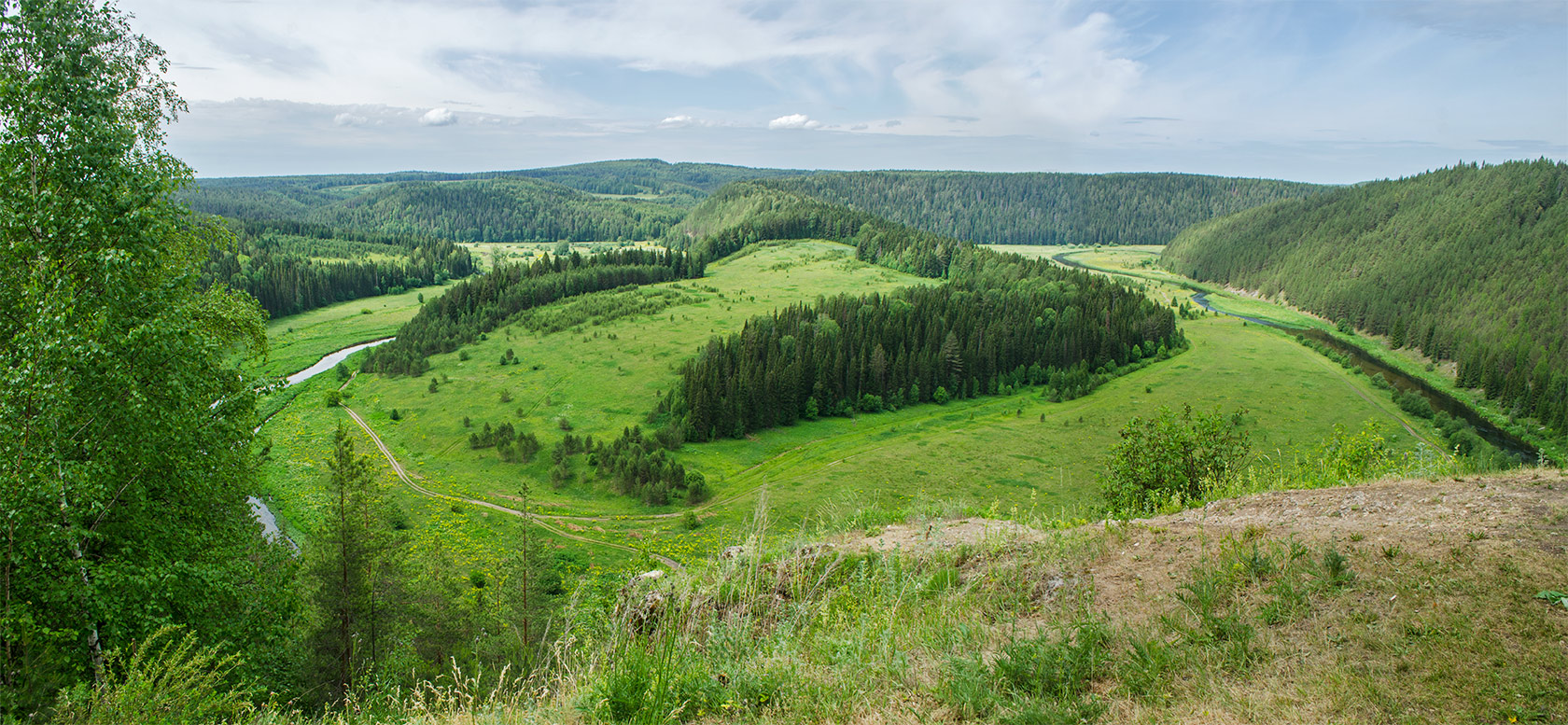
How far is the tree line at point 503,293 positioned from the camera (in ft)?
336

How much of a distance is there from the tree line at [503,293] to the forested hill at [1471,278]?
143 m

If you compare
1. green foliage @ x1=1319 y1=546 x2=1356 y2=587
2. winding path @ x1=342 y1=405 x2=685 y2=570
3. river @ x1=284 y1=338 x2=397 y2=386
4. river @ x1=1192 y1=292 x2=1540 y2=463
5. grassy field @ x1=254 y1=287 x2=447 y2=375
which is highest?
green foliage @ x1=1319 y1=546 x2=1356 y2=587

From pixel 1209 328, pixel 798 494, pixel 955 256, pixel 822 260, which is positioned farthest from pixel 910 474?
pixel 822 260

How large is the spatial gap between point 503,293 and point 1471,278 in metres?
194

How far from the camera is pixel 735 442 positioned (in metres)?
78.1

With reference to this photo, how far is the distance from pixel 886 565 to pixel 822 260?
7070 inches

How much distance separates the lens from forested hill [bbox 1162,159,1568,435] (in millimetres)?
101438

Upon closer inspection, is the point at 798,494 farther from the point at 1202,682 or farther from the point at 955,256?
the point at 955,256

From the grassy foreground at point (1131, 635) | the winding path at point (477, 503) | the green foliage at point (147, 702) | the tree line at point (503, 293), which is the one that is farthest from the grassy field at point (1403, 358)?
the tree line at point (503, 293)

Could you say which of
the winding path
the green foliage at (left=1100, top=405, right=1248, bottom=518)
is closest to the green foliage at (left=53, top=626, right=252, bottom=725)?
the green foliage at (left=1100, top=405, right=1248, bottom=518)

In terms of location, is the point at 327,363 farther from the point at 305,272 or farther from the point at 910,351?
the point at 910,351

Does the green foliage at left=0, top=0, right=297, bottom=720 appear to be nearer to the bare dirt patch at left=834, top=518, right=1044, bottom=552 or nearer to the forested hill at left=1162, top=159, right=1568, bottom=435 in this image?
the bare dirt patch at left=834, top=518, right=1044, bottom=552

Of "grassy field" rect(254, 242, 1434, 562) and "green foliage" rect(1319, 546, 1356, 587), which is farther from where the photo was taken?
"grassy field" rect(254, 242, 1434, 562)

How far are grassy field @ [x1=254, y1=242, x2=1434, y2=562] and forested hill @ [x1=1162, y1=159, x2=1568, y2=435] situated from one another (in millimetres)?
21869
